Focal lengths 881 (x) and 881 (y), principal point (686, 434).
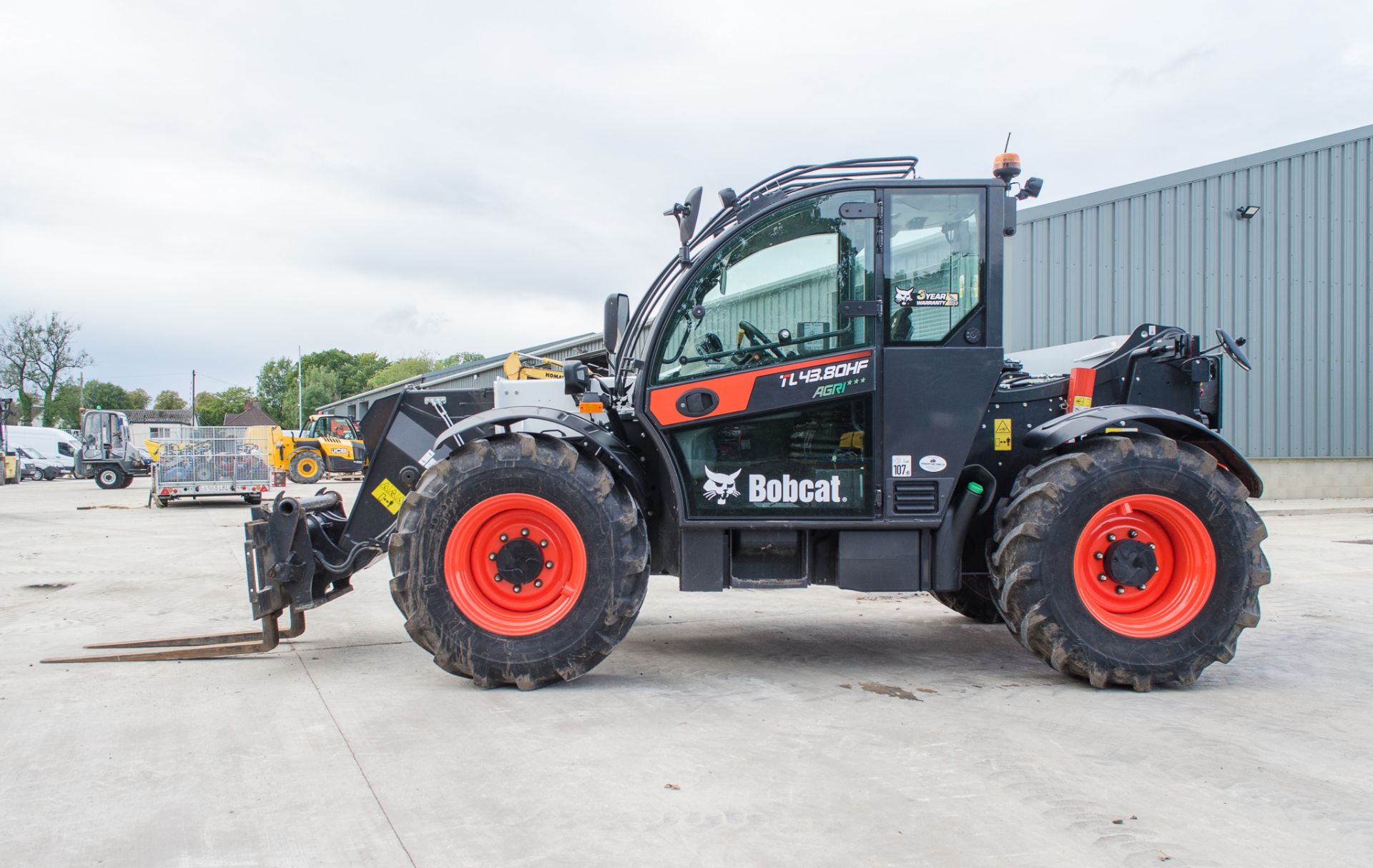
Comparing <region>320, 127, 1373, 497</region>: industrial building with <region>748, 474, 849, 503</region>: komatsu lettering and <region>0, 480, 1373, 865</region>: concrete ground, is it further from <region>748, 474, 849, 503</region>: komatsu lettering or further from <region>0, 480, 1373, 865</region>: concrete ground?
<region>748, 474, 849, 503</region>: komatsu lettering

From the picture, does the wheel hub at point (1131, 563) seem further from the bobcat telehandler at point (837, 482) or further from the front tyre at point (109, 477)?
the front tyre at point (109, 477)

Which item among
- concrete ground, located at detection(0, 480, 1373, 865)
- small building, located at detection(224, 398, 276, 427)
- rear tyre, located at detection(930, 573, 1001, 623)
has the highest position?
small building, located at detection(224, 398, 276, 427)

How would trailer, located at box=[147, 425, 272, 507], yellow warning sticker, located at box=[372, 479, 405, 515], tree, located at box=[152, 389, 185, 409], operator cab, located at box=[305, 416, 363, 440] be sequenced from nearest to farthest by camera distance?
yellow warning sticker, located at box=[372, 479, 405, 515], trailer, located at box=[147, 425, 272, 507], operator cab, located at box=[305, 416, 363, 440], tree, located at box=[152, 389, 185, 409]

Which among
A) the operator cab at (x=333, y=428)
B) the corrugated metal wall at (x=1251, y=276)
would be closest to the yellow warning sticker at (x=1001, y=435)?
the corrugated metal wall at (x=1251, y=276)

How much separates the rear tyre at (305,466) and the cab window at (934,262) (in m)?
28.2

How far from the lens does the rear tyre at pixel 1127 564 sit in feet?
14.7

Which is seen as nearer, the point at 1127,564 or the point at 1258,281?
the point at 1127,564

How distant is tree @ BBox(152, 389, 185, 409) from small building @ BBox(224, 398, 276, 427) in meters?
21.5

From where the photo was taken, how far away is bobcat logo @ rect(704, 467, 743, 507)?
15.5ft

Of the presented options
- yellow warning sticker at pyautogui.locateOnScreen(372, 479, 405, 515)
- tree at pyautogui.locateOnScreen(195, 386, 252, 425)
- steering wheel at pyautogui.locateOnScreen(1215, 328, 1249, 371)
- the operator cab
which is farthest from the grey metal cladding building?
tree at pyautogui.locateOnScreen(195, 386, 252, 425)

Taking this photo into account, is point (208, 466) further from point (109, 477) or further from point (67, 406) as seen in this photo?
point (67, 406)

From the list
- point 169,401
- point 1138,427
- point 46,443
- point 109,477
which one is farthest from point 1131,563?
point 169,401

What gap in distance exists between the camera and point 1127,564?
4602 mm

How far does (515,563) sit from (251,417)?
102010 mm
